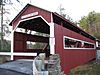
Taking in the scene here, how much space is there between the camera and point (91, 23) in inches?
1407

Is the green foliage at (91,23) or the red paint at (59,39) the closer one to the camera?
the red paint at (59,39)

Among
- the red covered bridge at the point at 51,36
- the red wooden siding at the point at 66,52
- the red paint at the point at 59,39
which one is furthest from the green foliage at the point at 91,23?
the red wooden siding at the point at 66,52

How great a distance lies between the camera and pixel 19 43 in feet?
39.8

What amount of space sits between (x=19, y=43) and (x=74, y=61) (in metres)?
3.37

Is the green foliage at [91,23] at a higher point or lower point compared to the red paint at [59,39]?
higher

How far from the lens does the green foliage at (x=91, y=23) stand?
3472 cm

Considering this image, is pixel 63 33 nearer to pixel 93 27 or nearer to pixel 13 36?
pixel 13 36

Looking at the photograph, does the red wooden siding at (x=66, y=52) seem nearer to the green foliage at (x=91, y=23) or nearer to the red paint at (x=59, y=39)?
the red paint at (x=59, y=39)

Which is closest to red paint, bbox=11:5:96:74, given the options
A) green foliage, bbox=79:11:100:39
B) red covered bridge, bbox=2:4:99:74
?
red covered bridge, bbox=2:4:99:74

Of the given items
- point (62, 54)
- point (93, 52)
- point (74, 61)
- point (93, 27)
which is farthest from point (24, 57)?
point (93, 27)

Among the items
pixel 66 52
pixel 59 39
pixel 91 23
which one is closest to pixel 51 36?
pixel 59 39

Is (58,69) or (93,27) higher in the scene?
(93,27)

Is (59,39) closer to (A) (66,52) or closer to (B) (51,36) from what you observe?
(B) (51,36)

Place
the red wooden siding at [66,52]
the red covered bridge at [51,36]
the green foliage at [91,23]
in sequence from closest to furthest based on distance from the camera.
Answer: the red covered bridge at [51,36] < the red wooden siding at [66,52] < the green foliage at [91,23]
